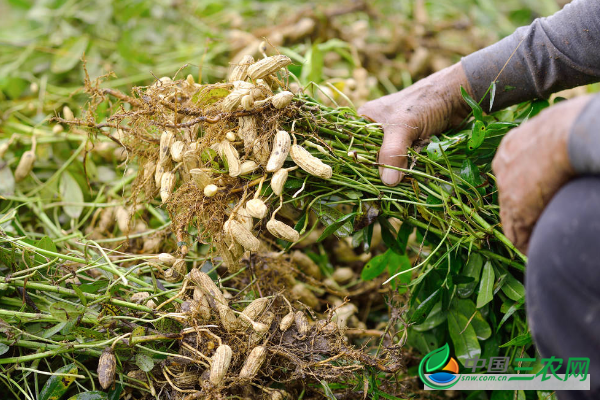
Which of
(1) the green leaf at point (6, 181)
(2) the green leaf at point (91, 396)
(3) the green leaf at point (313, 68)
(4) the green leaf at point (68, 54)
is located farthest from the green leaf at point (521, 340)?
(4) the green leaf at point (68, 54)

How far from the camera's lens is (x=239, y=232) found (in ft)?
2.97

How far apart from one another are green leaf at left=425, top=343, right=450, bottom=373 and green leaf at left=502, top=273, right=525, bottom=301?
0.20m

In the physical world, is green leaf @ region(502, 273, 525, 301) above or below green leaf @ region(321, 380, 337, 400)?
above

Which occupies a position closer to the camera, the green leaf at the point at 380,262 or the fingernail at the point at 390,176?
the fingernail at the point at 390,176

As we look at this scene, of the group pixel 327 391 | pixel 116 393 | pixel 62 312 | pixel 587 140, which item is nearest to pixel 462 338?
pixel 327 391

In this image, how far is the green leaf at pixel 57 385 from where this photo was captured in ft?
2.94

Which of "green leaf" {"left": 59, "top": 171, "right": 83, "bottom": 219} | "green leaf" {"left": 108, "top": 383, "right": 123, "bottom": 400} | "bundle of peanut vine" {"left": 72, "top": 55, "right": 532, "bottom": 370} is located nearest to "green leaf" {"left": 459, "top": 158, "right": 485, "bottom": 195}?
"bundle of peanut vine" {"left": 72, "top": 55, "right": 532, "bottom": 370}

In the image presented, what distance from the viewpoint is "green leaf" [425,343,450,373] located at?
107 cm

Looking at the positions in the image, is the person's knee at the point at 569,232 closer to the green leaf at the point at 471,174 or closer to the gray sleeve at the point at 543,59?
the green leaf at the point at 471,174

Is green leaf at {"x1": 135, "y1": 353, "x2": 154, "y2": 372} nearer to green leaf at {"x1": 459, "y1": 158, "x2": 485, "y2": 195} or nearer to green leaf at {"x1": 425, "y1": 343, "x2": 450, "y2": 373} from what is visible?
green leaf at {"x1": 425, "y1": 343, "x2": 450, "y2": 373}

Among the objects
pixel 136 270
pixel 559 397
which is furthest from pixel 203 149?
pixel 559 397

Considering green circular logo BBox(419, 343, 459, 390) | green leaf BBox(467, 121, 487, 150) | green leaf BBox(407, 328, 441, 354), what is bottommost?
green leaf BBox(407, 328, 441, 354)

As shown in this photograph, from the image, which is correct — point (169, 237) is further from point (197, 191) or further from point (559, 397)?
point (559, 397)

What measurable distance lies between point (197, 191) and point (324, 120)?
0.31 meters
